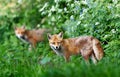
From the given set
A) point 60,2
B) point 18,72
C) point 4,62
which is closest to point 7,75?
point 18,72

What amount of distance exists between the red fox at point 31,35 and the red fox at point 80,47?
340cm

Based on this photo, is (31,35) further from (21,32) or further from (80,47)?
(80,47)

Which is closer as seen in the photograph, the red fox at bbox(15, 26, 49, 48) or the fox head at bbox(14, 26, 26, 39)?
the red fox at bbox(15, 26, 49, 48)

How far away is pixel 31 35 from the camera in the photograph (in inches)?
647

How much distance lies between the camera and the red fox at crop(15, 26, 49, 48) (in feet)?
52.5

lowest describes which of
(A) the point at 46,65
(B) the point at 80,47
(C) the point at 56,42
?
(A) the point at 46,65

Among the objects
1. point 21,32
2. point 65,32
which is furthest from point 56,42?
point 21,32

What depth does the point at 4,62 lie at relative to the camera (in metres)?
12.4

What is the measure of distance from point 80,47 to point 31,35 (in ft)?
15.0

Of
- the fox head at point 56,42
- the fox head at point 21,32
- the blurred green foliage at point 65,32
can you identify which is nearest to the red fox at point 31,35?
the fox head at point 21,32

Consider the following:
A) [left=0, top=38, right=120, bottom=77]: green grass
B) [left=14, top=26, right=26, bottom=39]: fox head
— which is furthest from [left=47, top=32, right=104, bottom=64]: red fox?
[left=14, top=26, right=26, bottom=39]: fox head

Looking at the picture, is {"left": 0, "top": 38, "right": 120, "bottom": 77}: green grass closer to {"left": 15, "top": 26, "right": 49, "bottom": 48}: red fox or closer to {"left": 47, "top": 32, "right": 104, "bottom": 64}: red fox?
{"left": 47, "top": 32, "right": 104, "bottom": 64}: red fox

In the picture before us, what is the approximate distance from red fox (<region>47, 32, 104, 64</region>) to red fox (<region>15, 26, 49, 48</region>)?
3395 millimetres

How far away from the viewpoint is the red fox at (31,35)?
15992 mm
